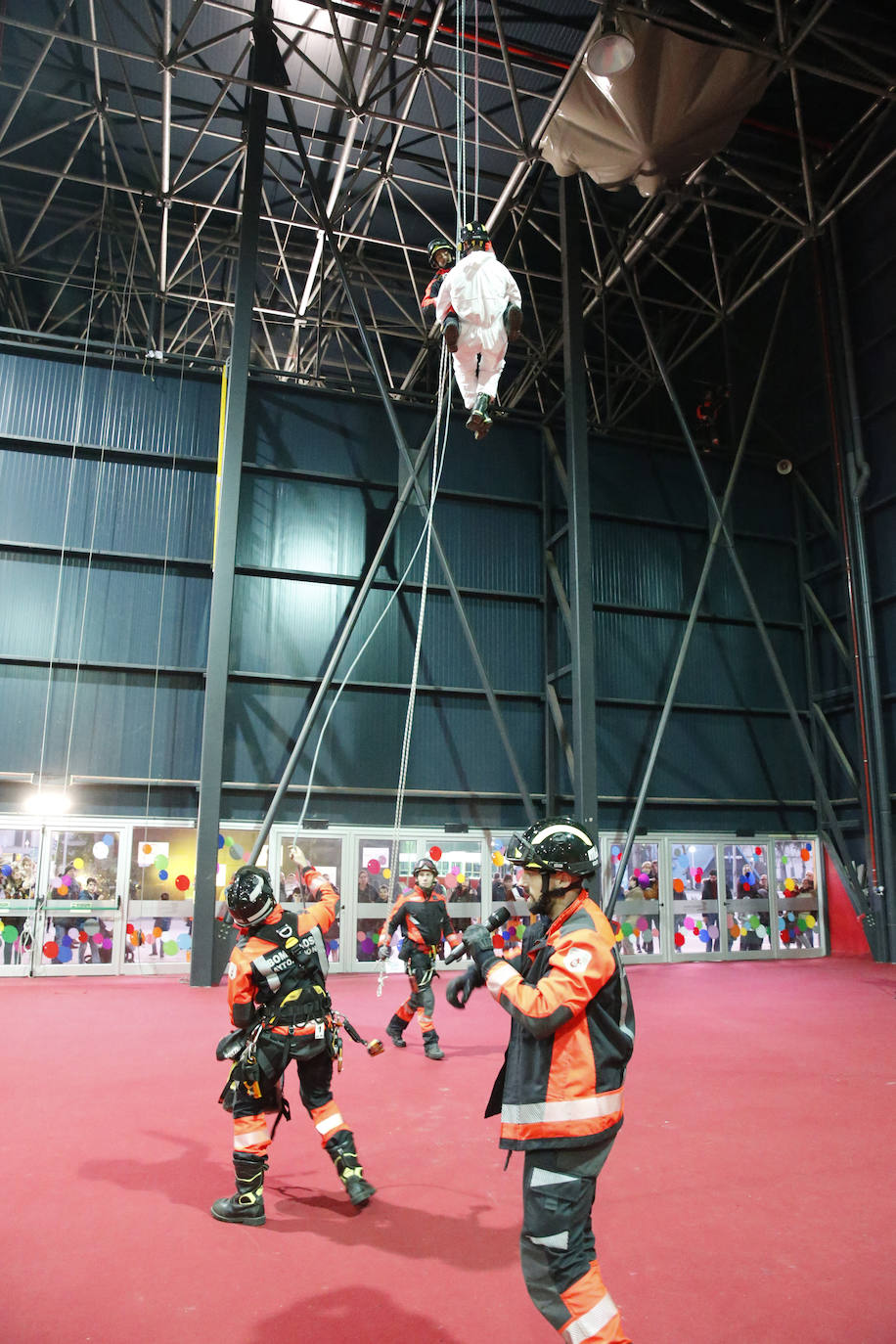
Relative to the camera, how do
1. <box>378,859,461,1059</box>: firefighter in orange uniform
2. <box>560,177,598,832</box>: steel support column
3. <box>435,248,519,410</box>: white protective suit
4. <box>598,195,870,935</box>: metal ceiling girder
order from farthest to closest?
<box>598,195,870,935</box>: metal ceiling girder
<box>560,177,598,832</box>: steel support column
<box>378,859,461,1059</box>: firefighter in orange uniform
<box>435,248,519,410</box>: white protective suit

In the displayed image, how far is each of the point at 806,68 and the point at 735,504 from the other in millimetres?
8890

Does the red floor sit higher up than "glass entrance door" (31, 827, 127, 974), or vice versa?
"glass entrance door" (31, 827, 127, 974)

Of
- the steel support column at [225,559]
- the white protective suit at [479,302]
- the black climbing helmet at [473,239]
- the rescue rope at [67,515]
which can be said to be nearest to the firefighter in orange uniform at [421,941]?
the steel support column at [225,559]

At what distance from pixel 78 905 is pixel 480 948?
43.9 feet

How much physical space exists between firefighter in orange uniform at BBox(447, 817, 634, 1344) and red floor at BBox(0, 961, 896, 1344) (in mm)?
757

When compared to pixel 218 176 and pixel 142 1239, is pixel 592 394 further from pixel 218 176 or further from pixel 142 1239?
pixel 142 1239

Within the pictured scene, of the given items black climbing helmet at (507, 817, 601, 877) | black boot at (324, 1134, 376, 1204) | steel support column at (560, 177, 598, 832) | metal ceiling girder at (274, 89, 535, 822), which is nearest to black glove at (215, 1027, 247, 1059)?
black boot at (324, 1134, 376, 1204)

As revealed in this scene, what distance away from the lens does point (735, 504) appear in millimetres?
19859

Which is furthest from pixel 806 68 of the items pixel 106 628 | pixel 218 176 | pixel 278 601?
pixel 106 628

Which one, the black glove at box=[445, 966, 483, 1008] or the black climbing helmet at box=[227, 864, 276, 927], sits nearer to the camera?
the black glove at box=[445, 966, 483, 1008]

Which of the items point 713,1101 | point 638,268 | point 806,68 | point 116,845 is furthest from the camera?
point 638,268

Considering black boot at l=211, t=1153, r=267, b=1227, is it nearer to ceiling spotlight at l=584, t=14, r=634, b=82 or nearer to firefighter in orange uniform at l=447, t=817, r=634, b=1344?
firefighter in orange uniform at l=447, t=817, r=634, b=1344

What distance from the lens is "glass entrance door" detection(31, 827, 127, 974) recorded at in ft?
48.2

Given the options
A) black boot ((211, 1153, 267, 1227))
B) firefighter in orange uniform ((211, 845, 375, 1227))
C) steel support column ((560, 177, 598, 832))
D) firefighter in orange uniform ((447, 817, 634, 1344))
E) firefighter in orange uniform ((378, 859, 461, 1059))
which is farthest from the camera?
steel support column ((560, 177, 598, 832))
